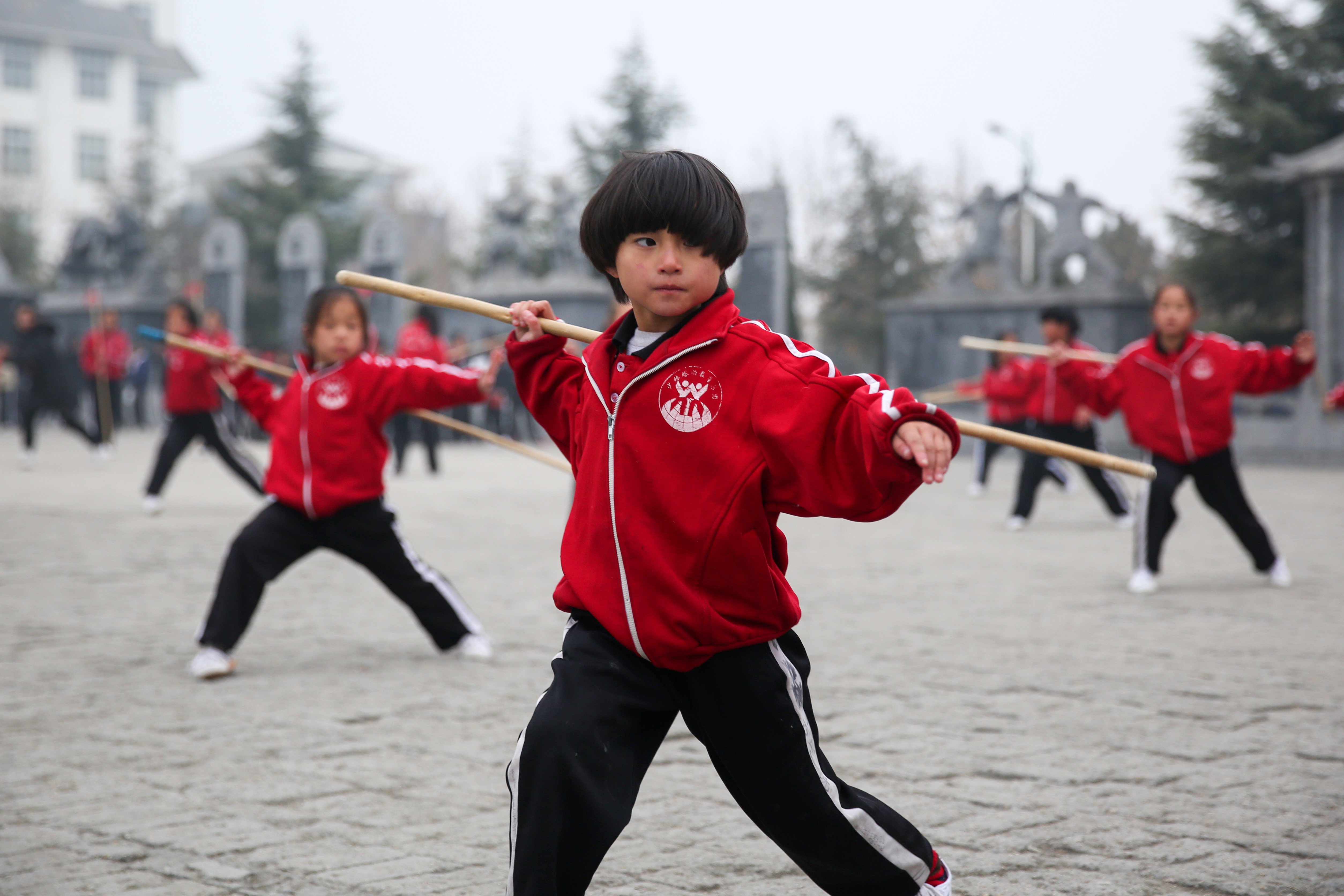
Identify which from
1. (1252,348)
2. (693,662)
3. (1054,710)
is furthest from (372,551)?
(1252,348)

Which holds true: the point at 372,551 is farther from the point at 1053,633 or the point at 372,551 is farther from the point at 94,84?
the point at 94,84

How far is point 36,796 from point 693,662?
2.26 meters

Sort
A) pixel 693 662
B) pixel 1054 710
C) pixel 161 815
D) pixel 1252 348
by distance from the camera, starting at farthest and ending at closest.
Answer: pixel 1252 348, pixel 1054 710, pixel 161 815, pixel 693 662

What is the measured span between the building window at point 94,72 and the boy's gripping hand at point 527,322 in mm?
68425

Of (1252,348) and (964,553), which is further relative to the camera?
(964,553)

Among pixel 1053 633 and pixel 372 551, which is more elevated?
pixel 372 551

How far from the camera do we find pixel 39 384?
57.7 ft

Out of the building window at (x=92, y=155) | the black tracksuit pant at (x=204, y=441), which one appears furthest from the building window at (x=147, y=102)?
the black tracksuit pant at (x=204, y=441)

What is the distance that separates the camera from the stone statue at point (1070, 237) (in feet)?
73.7

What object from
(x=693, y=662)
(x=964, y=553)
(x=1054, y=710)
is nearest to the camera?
(x=693, y=662)

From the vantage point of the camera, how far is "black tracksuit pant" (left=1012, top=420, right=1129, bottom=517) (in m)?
11.6

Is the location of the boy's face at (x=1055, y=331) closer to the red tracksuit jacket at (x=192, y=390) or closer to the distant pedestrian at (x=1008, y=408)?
the distant pedestrian at (x=1008, y=408)

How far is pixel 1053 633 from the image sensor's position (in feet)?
21.5

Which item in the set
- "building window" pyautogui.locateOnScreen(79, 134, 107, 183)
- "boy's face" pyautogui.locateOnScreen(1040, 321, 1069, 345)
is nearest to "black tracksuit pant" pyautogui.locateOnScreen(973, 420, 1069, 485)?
"boy's face" pyautogui.locateOnScreen(1040, 321, 1069, 345)
